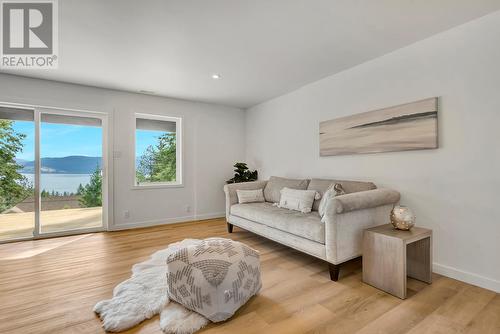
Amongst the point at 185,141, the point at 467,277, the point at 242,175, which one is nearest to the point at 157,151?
the point at 185,141

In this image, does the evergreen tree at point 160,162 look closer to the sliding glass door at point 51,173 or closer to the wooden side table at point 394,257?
the sliding glass door at point 51,173

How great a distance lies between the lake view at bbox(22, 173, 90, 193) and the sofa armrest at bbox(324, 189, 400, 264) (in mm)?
3931

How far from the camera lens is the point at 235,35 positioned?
2373 millimetres

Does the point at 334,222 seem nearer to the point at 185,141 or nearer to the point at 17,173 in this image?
the point at 185,141

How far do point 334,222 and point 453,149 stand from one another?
135cm

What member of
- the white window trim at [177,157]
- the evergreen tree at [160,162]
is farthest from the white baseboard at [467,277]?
the evergreen tree at [160,162]

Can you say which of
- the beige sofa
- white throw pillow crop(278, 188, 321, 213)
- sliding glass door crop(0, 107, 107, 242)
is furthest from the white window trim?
white throw pillow crop(278, 188, 321, 213)

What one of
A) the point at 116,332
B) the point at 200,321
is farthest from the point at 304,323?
the point at 116,332

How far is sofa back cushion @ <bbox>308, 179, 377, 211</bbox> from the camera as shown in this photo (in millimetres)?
2707

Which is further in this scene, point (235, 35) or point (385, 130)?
point (385, 130)

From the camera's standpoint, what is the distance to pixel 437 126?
7.61ft

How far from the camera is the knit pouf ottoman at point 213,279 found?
1634mm

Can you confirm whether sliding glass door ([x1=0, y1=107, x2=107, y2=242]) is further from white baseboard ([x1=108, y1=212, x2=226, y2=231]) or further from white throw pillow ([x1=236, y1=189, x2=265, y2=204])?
white throw pillow ([x1=236, y1=189, x2=265, y2=204])

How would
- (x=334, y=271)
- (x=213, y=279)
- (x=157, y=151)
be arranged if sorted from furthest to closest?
(x=157, y=151)
(x=334, y=271)
(x=213, y=279)
